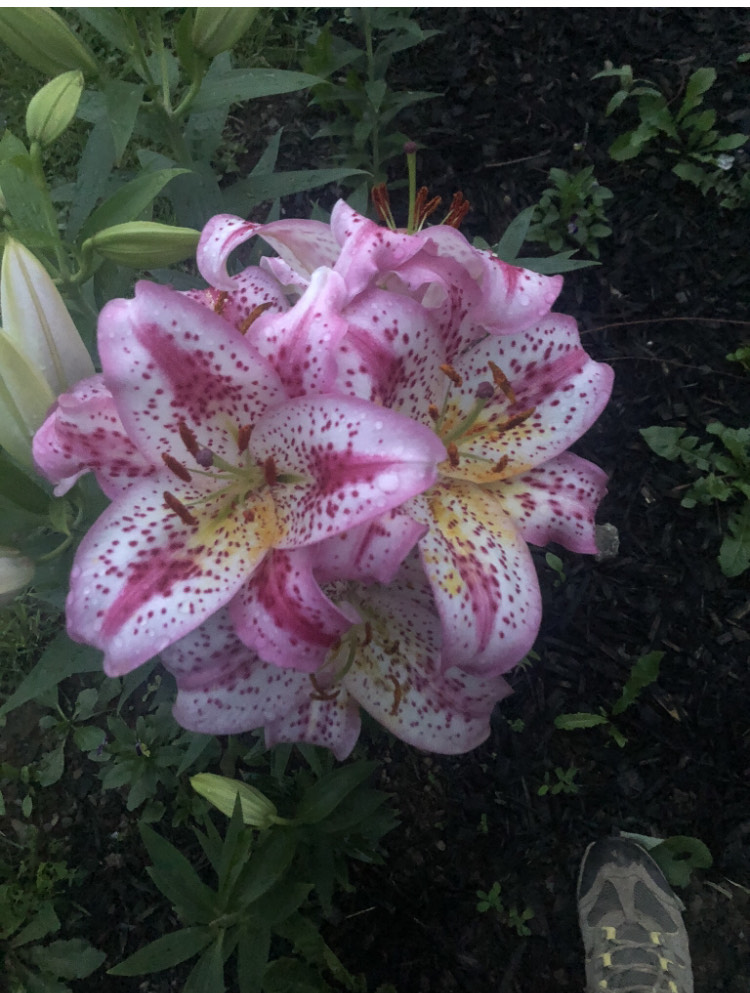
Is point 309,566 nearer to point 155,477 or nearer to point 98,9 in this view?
point 155,477

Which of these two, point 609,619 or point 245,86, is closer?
point 245,86

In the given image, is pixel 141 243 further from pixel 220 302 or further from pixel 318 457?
pixel 318 457

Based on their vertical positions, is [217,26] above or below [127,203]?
above

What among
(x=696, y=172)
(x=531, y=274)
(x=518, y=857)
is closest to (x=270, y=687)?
(x=531, y=274)

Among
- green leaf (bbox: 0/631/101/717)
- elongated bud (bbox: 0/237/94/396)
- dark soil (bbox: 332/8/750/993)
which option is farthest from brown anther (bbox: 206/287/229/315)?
dark soil (bbox: 332/8/750/993)

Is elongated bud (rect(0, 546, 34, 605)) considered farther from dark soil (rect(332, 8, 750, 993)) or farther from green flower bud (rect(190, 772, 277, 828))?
dark soil (rect(332, 8, 750, 993))

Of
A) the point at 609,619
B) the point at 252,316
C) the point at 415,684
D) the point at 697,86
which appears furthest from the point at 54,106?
the point at 697,86
